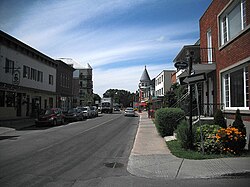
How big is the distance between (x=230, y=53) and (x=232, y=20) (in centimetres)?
161

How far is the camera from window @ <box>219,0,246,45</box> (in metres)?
10.8

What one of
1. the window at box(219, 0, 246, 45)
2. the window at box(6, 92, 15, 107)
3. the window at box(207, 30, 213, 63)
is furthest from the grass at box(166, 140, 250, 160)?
the window at box(6, 92, 15, 107)

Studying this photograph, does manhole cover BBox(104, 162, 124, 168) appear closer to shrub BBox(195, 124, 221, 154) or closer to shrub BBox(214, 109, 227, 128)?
shrub BBox(195, 124, 221, 154)

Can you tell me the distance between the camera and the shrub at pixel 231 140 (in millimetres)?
8320

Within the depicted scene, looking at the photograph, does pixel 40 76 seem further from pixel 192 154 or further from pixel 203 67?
pixel 192 154

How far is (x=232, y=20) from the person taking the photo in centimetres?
1197

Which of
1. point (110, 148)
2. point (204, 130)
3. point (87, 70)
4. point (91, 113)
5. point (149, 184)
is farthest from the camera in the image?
point (87, 70)

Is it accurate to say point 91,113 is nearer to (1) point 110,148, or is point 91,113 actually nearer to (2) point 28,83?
(2) point 28,83

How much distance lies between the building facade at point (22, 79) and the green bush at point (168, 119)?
16513 mm

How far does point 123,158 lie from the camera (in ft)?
29.7

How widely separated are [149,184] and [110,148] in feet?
17.7

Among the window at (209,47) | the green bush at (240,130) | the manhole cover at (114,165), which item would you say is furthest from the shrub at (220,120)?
the manhole cover at (114,165)

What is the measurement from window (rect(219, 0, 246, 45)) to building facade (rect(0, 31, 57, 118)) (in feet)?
64.6

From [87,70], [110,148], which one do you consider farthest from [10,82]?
[87,70]
